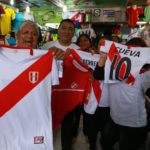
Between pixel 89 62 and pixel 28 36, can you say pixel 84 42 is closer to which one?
pixel 89 62

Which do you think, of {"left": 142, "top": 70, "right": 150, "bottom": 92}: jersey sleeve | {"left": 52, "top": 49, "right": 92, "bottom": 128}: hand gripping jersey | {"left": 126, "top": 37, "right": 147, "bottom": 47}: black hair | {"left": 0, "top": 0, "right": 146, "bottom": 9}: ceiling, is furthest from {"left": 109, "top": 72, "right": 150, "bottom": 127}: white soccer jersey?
{"left": 0, "top": 0, "right": 146, "bottom": 9}: ceiling

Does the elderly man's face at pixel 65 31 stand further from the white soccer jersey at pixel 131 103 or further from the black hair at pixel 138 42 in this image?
the white soccer jersey at pixel 131 103

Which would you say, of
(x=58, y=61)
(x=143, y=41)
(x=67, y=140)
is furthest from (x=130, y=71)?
(x=67, y=140)

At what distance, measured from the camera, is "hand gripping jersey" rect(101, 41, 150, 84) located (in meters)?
2.64

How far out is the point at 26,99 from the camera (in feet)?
8.08

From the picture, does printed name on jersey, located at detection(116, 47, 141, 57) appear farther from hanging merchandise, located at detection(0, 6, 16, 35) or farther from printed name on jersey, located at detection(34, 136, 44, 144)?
hanging merchandise, located at detection(0, 6, 16, 35)

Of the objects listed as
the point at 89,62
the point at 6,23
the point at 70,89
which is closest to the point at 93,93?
the point at 70,89

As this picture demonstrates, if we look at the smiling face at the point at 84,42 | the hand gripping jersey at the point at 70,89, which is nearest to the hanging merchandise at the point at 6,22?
the smiling face at the point at 84,42

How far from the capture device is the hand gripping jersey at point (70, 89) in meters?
3.13

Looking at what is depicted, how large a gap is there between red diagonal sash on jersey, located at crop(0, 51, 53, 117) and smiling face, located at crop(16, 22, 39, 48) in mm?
243

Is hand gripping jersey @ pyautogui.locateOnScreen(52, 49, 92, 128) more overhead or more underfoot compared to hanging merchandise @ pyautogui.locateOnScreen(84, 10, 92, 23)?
more underfoot

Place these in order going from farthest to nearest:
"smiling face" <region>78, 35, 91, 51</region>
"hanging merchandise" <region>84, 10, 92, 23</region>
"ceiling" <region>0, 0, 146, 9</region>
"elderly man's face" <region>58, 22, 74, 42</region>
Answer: "hanging merchandise" <region>84, 10, 92, 23</region>
"ceiling" <region>0, 0, 146, 9</region>
"smiling face" <region>78, 35, 91, 51</region>
"elderly man's face" <region>58, 22, 74, 42</region>

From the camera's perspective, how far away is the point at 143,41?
2.86 m

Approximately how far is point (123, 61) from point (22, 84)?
0.95m
